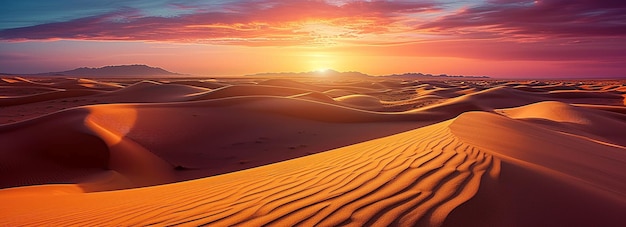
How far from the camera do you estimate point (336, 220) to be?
8.79ft

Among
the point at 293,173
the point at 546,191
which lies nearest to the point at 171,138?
the point at 293,173

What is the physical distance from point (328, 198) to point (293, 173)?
1.45m

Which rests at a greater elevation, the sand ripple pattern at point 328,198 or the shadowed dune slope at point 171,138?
the sand ripple pattern at point 328,198

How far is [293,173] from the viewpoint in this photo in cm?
458

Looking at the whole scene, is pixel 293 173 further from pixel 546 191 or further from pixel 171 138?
pixel 171 138

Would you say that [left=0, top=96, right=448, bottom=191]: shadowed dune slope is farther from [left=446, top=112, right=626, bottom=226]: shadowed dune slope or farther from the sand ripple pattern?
[left=446, top=112, right=626, bottom=226]: shadowed dune slope

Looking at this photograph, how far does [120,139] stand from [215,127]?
325 centimetres

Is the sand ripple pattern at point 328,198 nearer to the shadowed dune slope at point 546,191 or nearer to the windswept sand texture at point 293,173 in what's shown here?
the windswept sand texture at point 293,173

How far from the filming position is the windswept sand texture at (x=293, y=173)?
9.65ft

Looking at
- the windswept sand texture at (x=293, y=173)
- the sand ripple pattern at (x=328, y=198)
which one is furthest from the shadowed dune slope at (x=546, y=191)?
the sand ripple pattern at (x=328, y=198)

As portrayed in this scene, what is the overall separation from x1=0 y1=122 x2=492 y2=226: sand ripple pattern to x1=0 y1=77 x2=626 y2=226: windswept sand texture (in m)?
0.02

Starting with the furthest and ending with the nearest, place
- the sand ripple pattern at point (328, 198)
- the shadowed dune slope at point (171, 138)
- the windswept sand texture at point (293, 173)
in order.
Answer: the shadowed dune slope at point (171, 138), the windswept sand texture at point (293, 173), the sand ripple pattern at point (328, 198)

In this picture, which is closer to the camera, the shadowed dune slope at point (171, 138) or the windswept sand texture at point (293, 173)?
the windswept sand texture at point (293, 173)

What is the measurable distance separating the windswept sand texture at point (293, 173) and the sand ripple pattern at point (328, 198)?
17 mm
